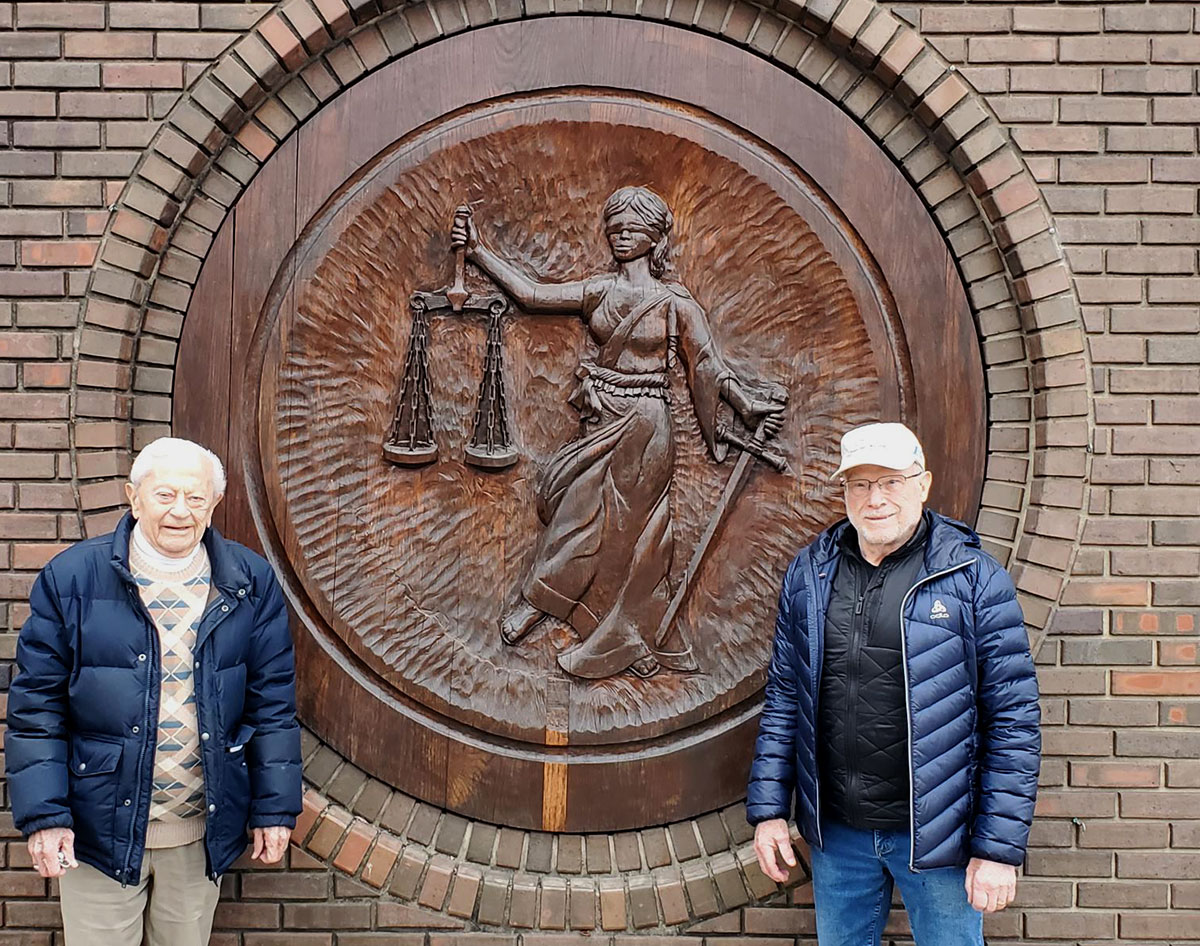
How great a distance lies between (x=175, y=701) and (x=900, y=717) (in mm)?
1682

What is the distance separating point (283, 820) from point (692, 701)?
118cm

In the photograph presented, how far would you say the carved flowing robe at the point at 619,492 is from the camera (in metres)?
2.83

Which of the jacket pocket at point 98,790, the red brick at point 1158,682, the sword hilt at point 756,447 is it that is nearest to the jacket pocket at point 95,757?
the jacket pocket at point 98,790

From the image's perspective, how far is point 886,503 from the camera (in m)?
2.25

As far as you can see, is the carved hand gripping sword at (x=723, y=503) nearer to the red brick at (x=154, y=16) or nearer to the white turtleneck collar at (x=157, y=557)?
the white turtleneck collar at (x=157, y=557)

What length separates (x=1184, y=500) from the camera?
2742 mm

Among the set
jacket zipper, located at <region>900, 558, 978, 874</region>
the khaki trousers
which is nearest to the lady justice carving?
jacket zipper, located at <region>900, 558, 978, 874</region>

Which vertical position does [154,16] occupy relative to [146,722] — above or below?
above

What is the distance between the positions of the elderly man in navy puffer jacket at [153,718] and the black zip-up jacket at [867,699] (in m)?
1.33

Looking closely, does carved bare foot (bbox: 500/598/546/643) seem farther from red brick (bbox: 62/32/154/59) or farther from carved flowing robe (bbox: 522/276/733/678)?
red brick (bbox: 62/32/154/59)

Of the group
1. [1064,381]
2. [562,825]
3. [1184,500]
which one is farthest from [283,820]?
[1184,500]

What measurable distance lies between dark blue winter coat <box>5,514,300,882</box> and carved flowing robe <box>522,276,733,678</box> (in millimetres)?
933

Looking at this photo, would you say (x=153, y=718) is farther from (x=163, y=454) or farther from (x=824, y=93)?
(x=824, y=93)

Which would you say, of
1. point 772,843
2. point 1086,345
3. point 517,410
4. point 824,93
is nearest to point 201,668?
point 517,410
